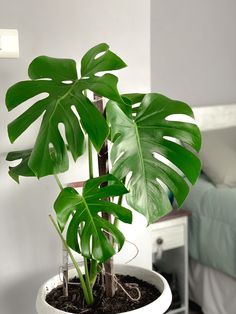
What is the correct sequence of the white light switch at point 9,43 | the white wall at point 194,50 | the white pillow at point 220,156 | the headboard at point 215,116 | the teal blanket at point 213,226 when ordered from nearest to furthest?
1. the white light switch at point 9,43
2. the teal blanket at point 213,226
3. the white pillow at point 220,156
4. the white wall at point 194,50
5. the headboard at point 215,116

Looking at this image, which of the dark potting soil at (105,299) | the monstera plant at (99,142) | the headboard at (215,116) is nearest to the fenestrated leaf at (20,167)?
the monstera plant at (99,142)

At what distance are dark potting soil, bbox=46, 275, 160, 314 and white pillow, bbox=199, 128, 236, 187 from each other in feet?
3.93

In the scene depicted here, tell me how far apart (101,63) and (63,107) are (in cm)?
14

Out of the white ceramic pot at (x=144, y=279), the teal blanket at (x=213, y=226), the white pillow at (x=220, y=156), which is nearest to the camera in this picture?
the white ceramic pot at (x=144, y=279)

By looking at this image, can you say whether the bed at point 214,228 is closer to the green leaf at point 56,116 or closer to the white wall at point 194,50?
the white wall at point 194,50

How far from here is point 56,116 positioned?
1080 millimetres

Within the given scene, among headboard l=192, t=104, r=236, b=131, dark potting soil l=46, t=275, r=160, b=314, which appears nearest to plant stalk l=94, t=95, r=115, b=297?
dark potting soil l=46, t=275, r=160, b=314

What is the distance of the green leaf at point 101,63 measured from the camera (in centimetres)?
108

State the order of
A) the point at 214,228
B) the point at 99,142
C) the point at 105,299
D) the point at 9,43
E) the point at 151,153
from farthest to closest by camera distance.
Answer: the point at 214,228, the point at 9,43, the point at 105,299, the point at 151,153, the point at 99,142

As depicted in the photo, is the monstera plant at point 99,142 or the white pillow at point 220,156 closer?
the monstera plant at point 99,142

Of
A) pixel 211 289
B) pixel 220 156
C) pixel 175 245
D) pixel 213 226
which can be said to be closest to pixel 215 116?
pixel 220 156

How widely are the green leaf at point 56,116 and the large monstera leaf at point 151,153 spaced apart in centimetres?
11

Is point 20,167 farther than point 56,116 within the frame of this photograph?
Yes

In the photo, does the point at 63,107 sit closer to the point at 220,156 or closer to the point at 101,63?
the point at 101,63
